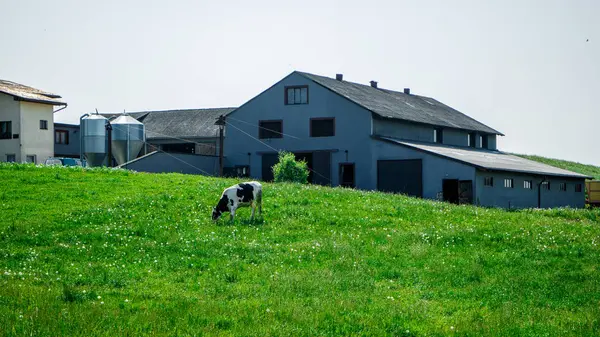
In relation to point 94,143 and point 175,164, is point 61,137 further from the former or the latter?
point 175,164

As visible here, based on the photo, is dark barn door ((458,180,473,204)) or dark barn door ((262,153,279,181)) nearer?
dark barn door ((458,180,473,204))

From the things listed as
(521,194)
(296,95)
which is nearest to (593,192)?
(521,194)

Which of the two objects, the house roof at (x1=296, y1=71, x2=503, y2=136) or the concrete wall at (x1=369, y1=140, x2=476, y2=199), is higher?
the house roof at (x1=296, y1=71, x2=503, y2=136)

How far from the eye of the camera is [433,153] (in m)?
53.3

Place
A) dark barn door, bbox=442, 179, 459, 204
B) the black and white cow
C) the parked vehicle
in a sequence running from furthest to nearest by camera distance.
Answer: the parked vehicle
dark barn door, bbox=442, 179, 459, 204
the black and white cow

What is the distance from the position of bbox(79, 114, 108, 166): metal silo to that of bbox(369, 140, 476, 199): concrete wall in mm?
24922

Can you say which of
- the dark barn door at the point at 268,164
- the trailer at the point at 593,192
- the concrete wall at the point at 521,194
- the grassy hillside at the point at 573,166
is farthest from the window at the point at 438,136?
the grassy hillside at the point at 573,166

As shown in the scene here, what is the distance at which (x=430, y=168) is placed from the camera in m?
53.7

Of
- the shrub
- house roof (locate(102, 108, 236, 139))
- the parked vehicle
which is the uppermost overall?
house roof (locate(102, 108, 236, 139))

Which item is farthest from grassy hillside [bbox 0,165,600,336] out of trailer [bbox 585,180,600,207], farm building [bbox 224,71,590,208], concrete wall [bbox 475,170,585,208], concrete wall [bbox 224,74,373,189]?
trailer [bbox 585,180,600,207]

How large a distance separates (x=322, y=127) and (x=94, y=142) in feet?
68.3

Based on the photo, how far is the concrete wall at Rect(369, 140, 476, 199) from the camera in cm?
5209

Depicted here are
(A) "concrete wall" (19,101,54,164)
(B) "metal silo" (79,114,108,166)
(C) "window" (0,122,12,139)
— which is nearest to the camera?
(A) "concrete wall" (19,101,54,164)

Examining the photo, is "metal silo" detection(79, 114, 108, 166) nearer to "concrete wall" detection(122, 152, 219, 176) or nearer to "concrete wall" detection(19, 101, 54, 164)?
"concrete wall" detection(19, 101, 54, 164)
